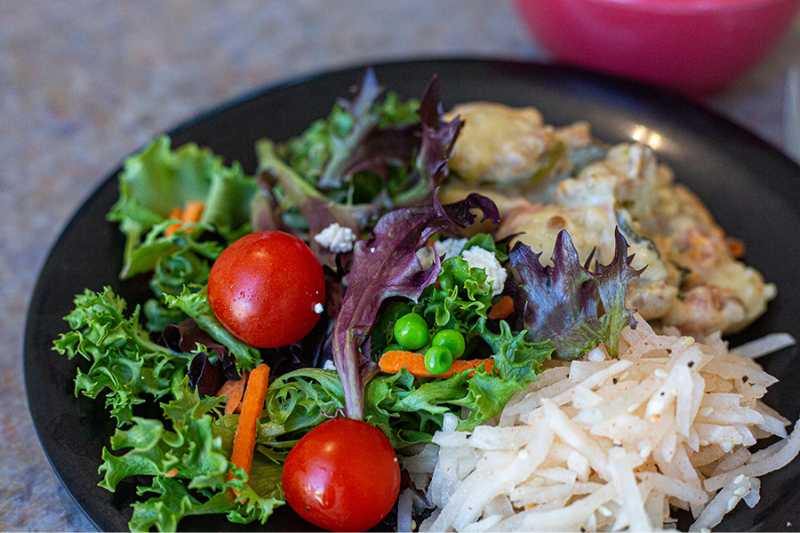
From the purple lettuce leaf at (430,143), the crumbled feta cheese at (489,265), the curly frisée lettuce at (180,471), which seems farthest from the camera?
the purple lettuce leaf at (430,143)

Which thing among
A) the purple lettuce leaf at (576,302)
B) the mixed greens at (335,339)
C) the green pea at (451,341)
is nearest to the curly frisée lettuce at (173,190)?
the mixed greens at (335,339)

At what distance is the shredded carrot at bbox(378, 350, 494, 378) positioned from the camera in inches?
69.1

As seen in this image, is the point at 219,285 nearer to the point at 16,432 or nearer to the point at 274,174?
the point at 274,174

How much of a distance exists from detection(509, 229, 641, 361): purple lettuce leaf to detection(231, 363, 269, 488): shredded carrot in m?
0.76

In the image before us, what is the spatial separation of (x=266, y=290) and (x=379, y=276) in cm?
33

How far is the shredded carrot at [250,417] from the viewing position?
168cm

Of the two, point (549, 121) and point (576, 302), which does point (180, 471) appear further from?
point (549, 121)

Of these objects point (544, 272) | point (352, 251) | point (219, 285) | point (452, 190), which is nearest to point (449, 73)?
point (452, 190)

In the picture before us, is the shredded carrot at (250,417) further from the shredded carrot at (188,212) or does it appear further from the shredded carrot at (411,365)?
the shredded carrot at (188,212)

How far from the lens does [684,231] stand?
7.76 feet

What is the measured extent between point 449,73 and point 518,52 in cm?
96

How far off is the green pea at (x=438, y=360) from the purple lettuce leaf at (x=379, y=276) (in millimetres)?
180

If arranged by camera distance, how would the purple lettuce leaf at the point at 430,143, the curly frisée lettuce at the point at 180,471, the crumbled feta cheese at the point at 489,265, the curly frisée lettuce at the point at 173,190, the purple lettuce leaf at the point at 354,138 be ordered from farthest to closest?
the purple lettuce leaf at the point at 354,138
the curly frisée lettuce at the point at 173,190
the purple lettuce leaf at the point at 430,143
the crumbled feta cheese at the point at 489,265
the curly frisée lettuce at the point at 180,471

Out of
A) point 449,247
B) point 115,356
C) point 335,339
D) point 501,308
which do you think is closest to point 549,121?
point 449,247
